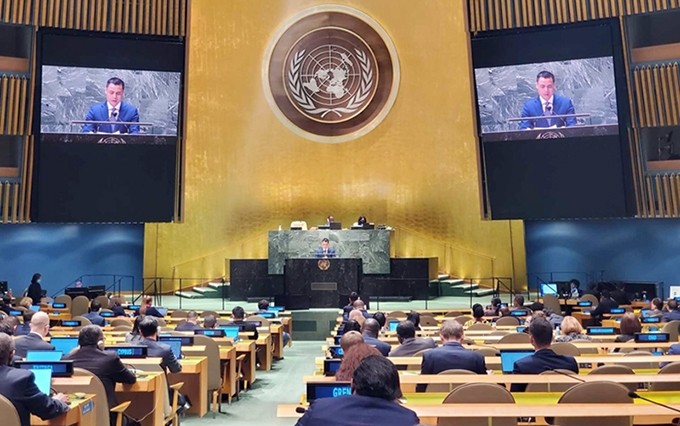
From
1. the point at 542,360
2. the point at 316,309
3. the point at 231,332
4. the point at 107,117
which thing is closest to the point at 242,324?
the point at 231,332

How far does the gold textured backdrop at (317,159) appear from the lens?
1777cm

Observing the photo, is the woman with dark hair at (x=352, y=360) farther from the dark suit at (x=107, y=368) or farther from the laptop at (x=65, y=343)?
the laptop at (x=65, y=343)

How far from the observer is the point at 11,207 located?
1562cm

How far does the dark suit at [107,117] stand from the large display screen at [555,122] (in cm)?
833

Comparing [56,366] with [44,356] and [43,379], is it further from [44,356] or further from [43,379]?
[44,356]

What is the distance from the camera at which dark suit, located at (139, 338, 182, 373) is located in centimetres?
514

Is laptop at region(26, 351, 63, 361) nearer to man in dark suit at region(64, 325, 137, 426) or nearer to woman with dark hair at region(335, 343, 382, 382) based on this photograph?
man in dark suit at region(64, 325, 137, 426)

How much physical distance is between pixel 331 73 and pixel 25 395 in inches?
635

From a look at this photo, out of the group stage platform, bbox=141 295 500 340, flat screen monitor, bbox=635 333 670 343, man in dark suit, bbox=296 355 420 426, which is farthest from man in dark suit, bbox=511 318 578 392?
stage platform, bbox=141 295 500 340

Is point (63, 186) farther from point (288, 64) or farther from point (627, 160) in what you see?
point (627, 160)

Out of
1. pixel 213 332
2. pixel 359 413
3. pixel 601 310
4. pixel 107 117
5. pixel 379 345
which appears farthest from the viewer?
pixel 107 117

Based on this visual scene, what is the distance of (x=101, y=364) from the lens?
14.1ft

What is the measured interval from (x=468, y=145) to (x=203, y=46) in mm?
7869

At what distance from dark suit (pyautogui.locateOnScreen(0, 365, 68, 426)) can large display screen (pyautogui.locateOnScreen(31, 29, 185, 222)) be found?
12.1 metres
